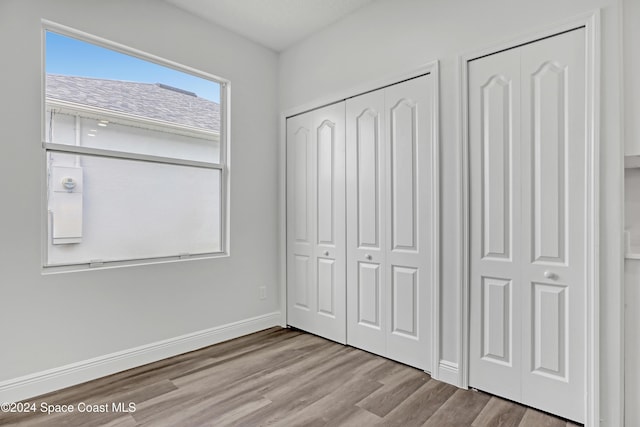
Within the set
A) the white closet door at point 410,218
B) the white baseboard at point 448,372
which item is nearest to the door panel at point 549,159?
the white closet door at point 410,218

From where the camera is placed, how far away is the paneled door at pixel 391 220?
237 cm

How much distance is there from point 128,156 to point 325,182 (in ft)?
5.15

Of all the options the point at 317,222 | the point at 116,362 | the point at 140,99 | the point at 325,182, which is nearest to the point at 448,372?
the point at 317,222

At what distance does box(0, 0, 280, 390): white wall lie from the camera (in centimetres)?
202

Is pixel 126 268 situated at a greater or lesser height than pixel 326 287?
greater

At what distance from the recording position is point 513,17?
198cm

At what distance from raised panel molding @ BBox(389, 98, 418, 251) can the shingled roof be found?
163 centimetres

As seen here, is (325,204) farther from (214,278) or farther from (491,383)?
(491,383)

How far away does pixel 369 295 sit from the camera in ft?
8.89

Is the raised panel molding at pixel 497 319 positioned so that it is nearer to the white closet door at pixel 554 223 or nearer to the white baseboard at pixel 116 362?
the white closet door at pixel 554 223

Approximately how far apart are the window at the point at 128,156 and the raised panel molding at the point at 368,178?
49.0 inches

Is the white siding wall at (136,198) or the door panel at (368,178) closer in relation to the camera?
the white siding wall at (136,198)

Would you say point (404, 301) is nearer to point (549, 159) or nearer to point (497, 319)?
point (497, 319)

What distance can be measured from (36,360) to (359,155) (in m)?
2.58
